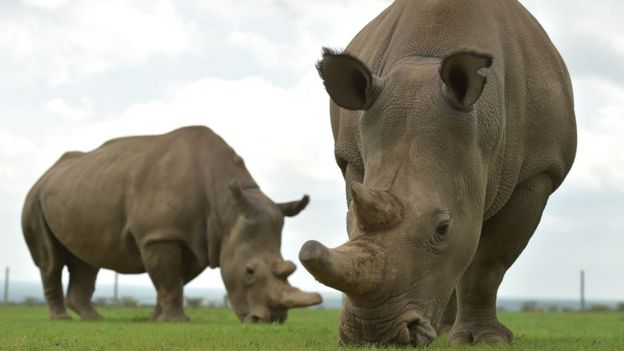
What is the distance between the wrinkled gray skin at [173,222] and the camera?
14.1 metres

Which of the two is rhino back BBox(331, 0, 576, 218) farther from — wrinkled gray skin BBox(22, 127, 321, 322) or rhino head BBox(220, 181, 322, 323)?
wrinkled gray skin BBox(22, 127, 321, 322)

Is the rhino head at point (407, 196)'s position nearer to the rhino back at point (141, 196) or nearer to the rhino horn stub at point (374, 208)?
the rhino horn stub at point (374, 208)

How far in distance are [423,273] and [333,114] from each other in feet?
8.74

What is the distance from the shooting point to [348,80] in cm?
661

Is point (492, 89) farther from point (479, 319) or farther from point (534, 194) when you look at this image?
point (479, 319)

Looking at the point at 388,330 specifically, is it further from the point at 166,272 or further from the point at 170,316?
the point at 166,272

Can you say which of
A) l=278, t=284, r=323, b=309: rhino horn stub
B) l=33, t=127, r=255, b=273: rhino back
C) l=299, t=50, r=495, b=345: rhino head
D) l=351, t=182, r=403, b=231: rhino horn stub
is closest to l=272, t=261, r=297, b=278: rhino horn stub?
l=278, t=284, r=323, b=309: rhino horn stub

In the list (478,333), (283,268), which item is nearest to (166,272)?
(283,268)

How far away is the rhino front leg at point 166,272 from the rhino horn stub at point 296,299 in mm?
1469

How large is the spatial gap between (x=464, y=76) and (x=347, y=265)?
154 cm

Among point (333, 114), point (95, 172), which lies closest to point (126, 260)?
point (95, 172)

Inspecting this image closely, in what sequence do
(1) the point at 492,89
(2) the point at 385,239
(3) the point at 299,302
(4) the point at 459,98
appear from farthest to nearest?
(3) the point at 299,302 → (1) the point at 492,89 → (4) the point at 459,98 → (2) the point at 385,239

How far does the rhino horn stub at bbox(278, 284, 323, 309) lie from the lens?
45.2ft

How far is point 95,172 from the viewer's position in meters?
16.0
